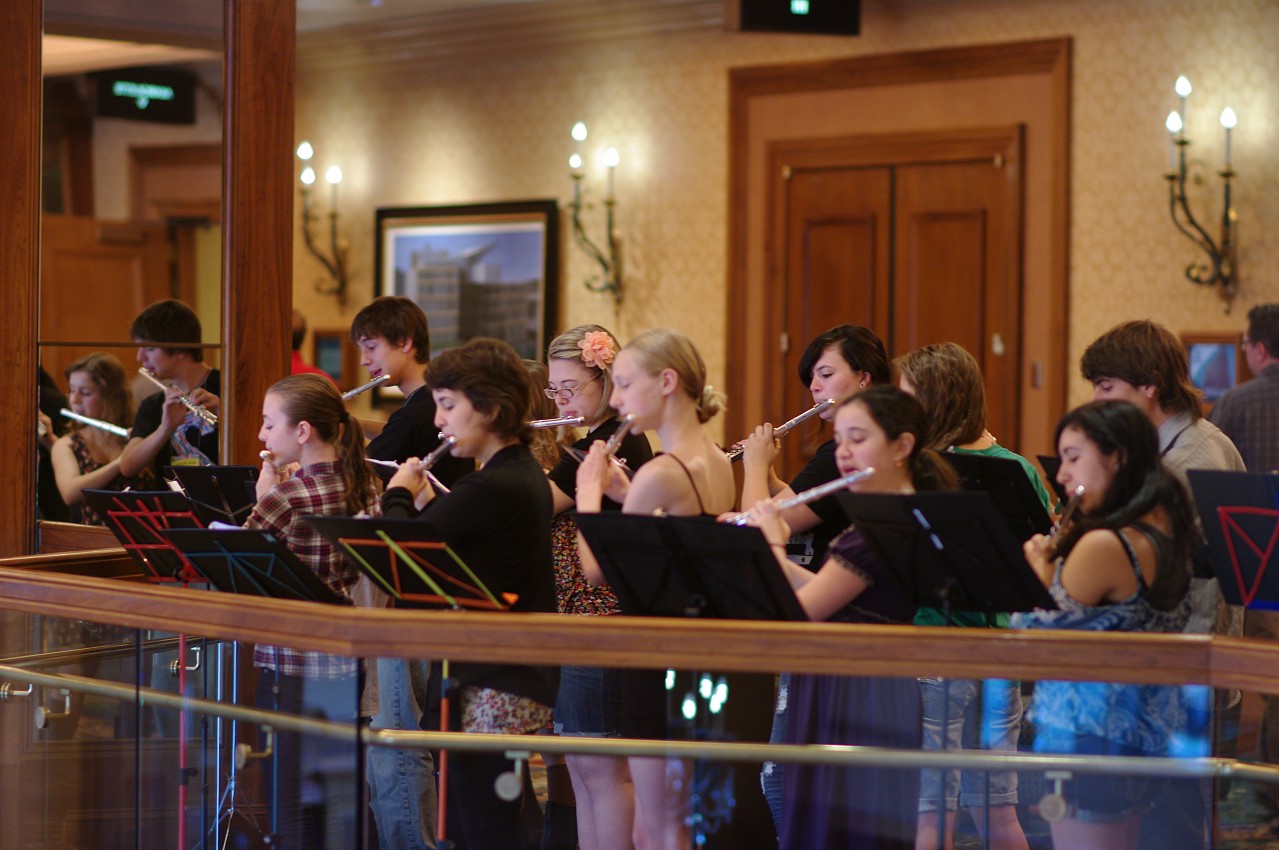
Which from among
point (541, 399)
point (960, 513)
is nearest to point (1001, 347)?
point (541, 399)

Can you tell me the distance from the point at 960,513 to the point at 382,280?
264 inches

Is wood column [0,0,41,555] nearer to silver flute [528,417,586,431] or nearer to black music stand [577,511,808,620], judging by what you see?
silver flute [528,417,586,431]

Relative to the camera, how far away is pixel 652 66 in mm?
8008

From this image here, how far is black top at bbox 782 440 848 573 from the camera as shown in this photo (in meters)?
3.39

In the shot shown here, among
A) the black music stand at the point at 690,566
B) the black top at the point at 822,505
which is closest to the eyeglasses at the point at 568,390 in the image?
the black top at the point at 822,505

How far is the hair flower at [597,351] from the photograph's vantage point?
3.66m

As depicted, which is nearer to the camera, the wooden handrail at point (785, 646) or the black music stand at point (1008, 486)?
the wooden handrail at point (785, 646)

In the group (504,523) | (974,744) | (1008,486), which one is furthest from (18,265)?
(974,744)

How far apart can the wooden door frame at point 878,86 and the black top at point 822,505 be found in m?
3.61

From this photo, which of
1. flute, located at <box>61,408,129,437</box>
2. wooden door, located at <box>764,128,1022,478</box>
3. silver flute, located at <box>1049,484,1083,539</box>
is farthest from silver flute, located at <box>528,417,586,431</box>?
wooden door, located at <box>764,128,1022,478</box>

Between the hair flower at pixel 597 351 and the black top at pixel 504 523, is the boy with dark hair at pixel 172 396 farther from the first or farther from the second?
the black top at pixel 504 523

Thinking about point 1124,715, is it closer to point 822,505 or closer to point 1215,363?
point 822,505

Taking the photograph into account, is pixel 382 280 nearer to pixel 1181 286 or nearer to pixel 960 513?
pixel 1181 286

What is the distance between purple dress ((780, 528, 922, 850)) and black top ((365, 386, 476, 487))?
1.65 meters
